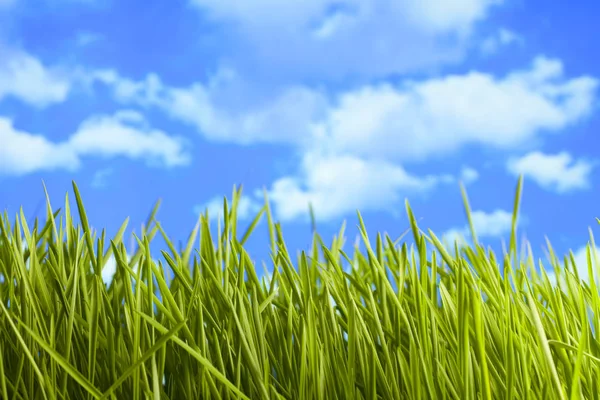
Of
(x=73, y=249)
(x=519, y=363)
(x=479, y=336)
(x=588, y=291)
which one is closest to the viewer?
(x=479, y=336)

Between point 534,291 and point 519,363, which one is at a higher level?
point 534,291

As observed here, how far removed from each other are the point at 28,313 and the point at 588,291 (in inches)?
45.4

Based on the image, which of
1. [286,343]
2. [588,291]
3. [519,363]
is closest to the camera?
[519,363]

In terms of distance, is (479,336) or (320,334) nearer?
(479,336)

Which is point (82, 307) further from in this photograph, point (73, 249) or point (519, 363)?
point (519, 363)

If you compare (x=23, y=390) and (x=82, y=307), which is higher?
(x=82, y=307)

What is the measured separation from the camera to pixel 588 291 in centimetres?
141

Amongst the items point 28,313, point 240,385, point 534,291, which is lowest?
point 240,385

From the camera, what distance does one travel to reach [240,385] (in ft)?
3.31

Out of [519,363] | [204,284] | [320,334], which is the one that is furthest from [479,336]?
[204,284]

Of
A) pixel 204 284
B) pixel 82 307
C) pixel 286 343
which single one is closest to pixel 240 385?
pixel 286 343

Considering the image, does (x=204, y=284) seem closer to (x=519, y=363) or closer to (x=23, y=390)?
(x=23, y=390)

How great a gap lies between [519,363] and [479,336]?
0.71 ft

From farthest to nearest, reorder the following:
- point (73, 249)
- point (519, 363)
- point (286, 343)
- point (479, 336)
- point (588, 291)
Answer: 1. point (588, 291)
2. point (73, 249)
3. point (286, 343)
4. point (519, 363)
5. point (479, 336)
